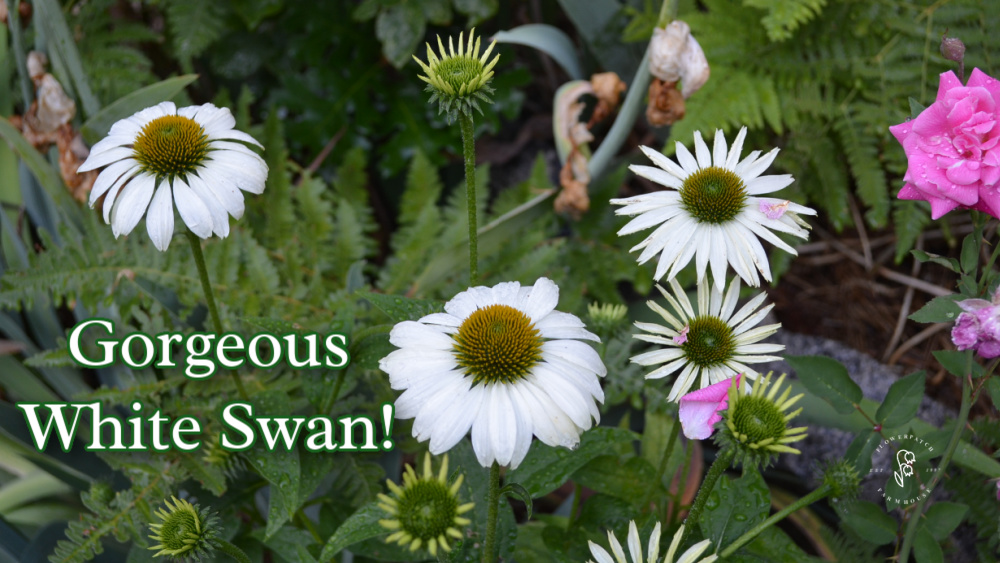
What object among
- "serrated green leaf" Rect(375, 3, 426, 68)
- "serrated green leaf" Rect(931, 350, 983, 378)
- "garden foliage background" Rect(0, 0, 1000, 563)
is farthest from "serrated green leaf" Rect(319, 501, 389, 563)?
"serrated green leaf" Rect(375, 3, 426, 68)

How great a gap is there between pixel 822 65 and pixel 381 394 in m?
1.07

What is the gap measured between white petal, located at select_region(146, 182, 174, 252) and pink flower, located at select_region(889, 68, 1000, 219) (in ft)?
2.23

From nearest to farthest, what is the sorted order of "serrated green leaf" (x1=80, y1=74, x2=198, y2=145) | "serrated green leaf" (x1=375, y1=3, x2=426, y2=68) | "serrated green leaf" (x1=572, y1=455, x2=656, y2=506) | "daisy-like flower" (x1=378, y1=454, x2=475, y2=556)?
"daisy-like flower" (x1=378, y1=454, x2=475, y2=556)
"serrated green leaf" (x1=572, y1=455, x2=656, y2=506)
"serrated green leaf" (x1=80, y1=74, x2=198, y2=145)
"serrated green leaf" (x1=375, y1=3, x2=426, y2=68)

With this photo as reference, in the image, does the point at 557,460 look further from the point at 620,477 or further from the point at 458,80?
the point at 458,80

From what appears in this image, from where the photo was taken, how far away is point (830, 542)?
1.08 meters

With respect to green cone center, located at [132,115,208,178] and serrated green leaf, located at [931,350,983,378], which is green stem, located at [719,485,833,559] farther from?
Answer: green cone center, located at [132,115,208,178]

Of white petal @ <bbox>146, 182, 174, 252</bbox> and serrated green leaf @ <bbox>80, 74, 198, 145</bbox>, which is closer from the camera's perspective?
white petal @ <bbox>146, 182, 174, 252</bbox>

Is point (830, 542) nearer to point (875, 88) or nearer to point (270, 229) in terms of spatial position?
point (875, 88)

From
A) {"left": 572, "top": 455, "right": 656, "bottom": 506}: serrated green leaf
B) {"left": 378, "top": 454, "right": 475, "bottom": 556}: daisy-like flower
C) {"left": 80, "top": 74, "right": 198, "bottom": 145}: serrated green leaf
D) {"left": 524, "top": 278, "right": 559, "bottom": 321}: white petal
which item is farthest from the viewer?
{"left": 80, "top": 74, "right": 198, "bottom": 145}: serrated green leaf

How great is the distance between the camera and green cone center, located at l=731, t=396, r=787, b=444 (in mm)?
565

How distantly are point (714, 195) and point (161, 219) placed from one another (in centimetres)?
52

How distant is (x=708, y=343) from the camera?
69 cm

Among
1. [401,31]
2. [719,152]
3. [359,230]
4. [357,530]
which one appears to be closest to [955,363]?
[719,152]

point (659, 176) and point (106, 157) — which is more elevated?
point (106, 157)
